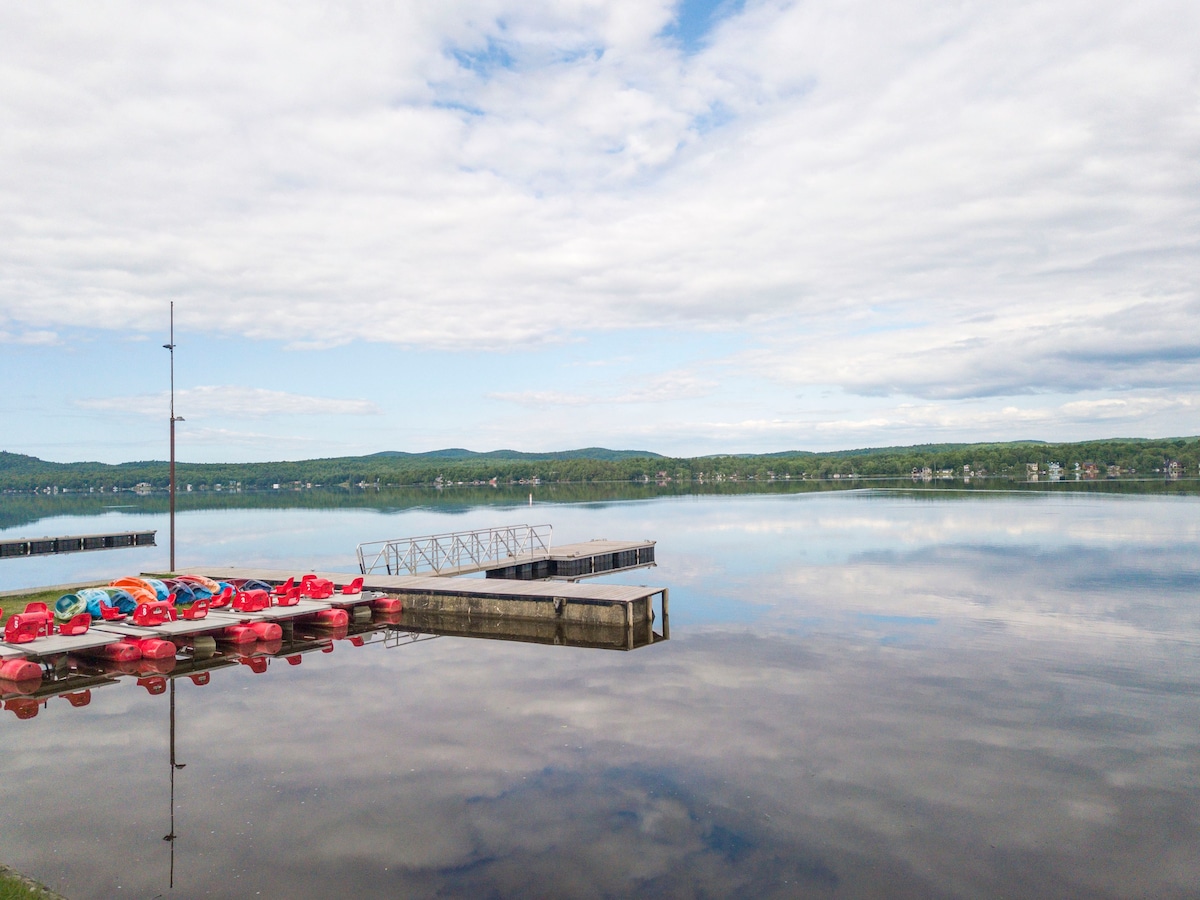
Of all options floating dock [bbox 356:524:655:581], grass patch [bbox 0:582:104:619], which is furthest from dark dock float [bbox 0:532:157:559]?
floating dock [bbox 356:524:655:581]

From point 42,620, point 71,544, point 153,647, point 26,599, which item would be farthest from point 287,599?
point 71,544

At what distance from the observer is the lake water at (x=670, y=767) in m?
9.52

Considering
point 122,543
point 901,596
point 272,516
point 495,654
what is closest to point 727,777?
point 495,654

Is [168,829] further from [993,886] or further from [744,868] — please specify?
[993,886]

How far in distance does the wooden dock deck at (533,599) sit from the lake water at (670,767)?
6.25ft

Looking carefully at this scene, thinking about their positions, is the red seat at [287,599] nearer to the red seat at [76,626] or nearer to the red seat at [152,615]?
the red seat at [152,615]

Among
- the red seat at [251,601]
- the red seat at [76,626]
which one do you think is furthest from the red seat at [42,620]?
the red seat at [251,601]

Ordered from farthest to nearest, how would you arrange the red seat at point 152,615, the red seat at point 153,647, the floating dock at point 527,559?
the floating dock at point 527,559 < the red seat at point 152,615 < the red seat at point 153,647

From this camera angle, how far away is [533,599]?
2500 cm

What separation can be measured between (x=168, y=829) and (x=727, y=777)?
779cm

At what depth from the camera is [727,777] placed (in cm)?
1226

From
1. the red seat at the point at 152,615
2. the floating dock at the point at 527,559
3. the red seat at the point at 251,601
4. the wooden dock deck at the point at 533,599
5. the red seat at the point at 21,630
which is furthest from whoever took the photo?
the floating dock at the point at 527,559

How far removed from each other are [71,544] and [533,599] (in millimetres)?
47743

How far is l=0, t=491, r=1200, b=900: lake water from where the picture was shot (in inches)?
375
